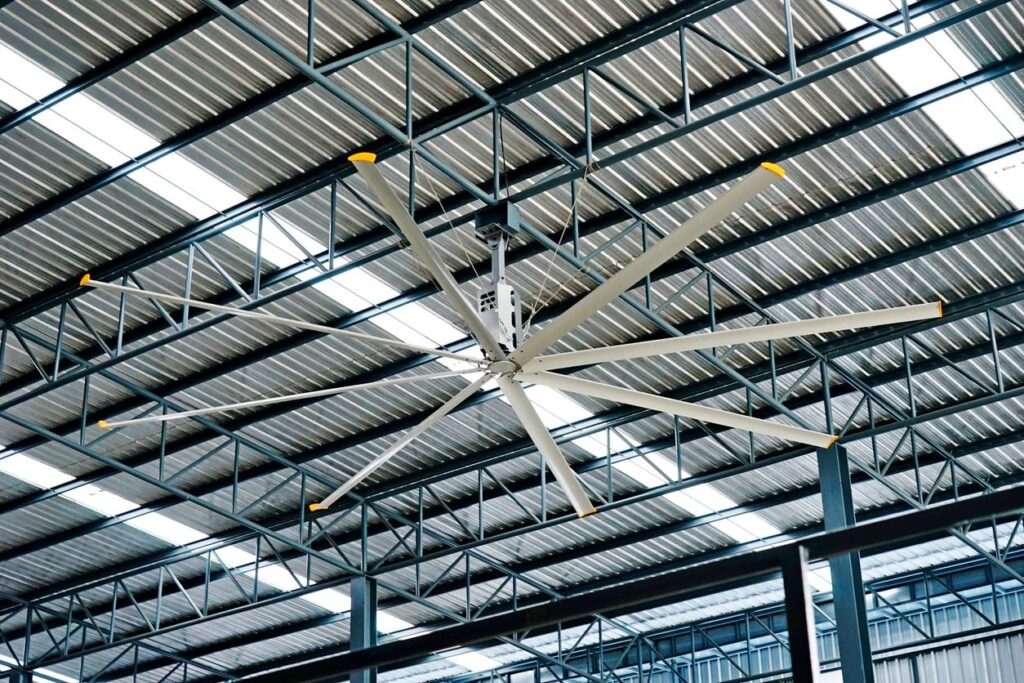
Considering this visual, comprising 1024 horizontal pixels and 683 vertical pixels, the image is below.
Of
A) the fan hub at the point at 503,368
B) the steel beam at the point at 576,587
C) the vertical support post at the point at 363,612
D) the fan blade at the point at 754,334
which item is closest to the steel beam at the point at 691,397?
the vertical support post at the point at 363,612

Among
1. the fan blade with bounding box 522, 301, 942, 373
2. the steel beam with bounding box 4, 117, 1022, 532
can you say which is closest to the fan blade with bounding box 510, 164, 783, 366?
the fan blade with bounding box 522, 301, 942, 373

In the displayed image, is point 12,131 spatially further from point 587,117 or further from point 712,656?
point 712,656

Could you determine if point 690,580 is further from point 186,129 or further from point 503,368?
point 186,129

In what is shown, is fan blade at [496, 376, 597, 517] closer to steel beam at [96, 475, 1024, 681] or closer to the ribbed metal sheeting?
steel beam at [96, 475, 1024, 681]

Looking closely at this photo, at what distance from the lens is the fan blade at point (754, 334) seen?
7934mm

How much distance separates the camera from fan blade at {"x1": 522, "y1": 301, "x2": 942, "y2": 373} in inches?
312

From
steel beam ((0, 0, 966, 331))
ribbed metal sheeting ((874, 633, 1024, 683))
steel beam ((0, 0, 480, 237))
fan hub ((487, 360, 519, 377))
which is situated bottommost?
fan hub ((487, 360, 519, 377))

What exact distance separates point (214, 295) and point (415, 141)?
5.43 m

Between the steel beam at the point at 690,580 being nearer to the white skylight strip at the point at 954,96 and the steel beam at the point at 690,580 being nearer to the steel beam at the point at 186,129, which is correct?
the steel beam at the point at 186,129

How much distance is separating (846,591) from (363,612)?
28.0 feet

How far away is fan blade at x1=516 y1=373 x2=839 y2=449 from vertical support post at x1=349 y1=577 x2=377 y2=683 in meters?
12.6

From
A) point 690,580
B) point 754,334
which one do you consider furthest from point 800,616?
point 754,334

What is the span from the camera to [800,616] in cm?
269

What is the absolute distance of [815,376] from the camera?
19.0 metres
